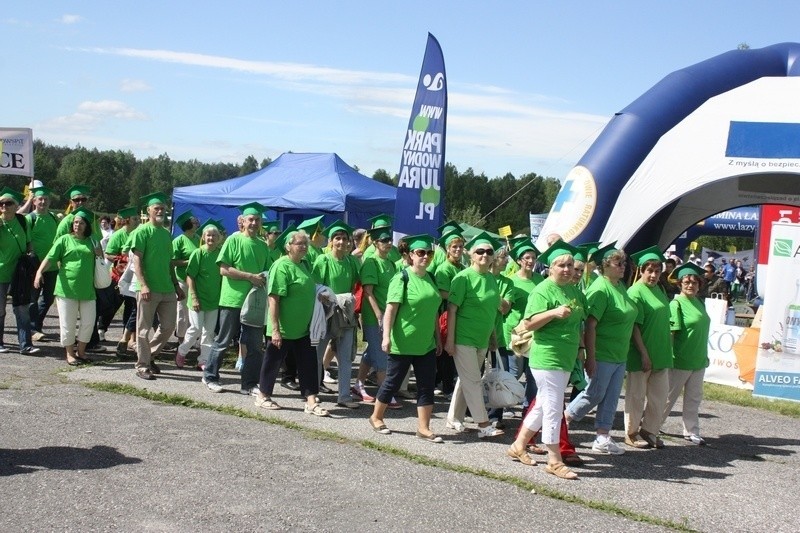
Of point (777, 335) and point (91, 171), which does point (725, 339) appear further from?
point (91, 171)

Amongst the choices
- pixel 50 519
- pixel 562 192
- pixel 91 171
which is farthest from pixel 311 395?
pixel 91 171

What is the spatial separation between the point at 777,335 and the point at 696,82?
5.17 m

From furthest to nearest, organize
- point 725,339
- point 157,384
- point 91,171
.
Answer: point 91,171, point 725,339, point 157,384

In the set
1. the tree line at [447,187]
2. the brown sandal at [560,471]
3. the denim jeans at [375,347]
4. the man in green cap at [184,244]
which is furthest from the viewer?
the tree line at [447,187]

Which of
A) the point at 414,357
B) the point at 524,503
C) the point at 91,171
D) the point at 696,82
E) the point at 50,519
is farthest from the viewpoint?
the point at 91,171

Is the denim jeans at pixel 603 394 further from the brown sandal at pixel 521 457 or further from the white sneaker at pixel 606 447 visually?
the brown sandal at pixel 521 457

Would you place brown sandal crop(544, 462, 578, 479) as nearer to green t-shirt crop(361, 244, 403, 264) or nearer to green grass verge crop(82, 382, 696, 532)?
green grass verge crop(82, 382, 696, 532)

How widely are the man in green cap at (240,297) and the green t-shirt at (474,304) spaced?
7.69ft

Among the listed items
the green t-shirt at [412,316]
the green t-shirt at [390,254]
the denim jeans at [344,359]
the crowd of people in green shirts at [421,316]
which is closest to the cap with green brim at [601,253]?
the crowd of people in green shirts at [421,316]

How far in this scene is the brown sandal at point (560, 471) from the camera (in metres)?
6.46

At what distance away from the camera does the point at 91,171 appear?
2778 inches

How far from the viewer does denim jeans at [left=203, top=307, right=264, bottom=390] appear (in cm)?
884

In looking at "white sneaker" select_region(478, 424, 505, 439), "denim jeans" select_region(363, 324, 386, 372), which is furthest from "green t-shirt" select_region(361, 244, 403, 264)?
"white sneaker" select_region(478, 424, 505, 439)

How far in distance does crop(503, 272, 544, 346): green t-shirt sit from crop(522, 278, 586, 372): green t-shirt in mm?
1560
